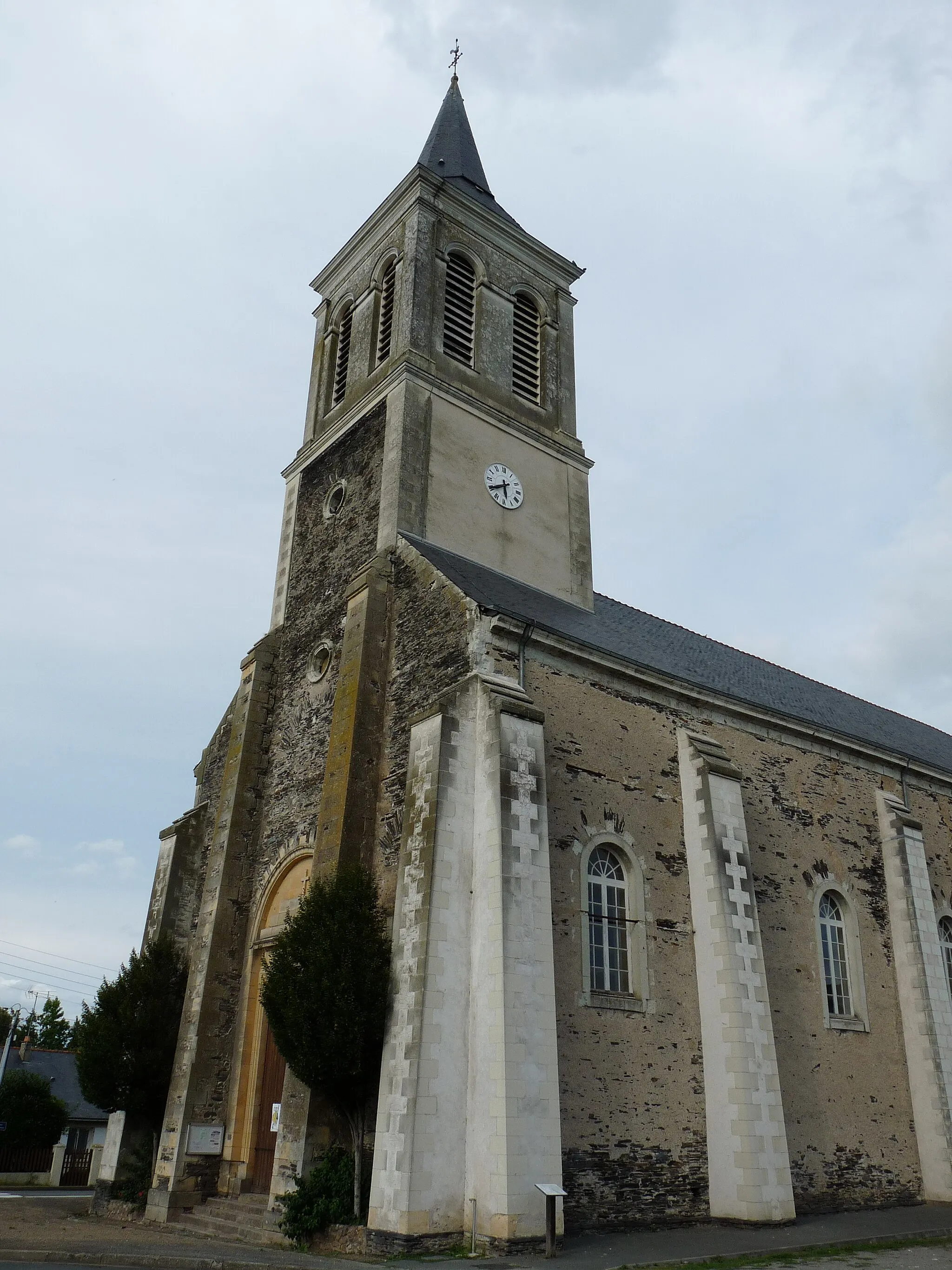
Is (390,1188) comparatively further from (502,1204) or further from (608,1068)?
(608,1068)

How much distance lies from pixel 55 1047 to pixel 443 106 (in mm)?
50886

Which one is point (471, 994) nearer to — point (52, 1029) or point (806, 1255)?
point (806, 1255)

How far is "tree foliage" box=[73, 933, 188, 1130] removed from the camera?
52.0ft

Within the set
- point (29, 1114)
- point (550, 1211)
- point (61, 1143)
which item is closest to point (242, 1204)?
point (550, 1211)

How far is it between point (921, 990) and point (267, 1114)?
1132 cm

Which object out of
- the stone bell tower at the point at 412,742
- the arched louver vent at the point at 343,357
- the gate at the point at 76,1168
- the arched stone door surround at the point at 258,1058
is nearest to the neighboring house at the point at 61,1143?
the gate at the point at 76,1168

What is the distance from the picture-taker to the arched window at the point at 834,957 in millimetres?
16625

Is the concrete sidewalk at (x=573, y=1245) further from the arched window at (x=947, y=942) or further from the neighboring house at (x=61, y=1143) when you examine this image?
the neighboring house at (x=61, y=1143)

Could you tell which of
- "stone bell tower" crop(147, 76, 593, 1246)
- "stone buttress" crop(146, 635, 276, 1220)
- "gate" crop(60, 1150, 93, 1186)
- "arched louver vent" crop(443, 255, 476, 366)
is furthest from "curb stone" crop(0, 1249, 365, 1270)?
"gate" crop(60, 1150, 93, 1186)

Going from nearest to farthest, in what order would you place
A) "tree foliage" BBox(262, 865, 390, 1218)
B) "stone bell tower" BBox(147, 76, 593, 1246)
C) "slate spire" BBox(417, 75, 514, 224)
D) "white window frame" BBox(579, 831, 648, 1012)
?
1. "stone bell tower" BBox(147, 76, 593, 1246)
2. "tree foliage" BBox(262, 865, 390, 1218)
3. "white window frame" BBox(579, 831, 648, 1012)
4. "slate spire" BBox(417, 75, 514, 224)

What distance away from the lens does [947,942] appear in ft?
63.8

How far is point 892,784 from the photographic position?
65.3ft

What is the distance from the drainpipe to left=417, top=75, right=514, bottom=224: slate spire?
1281 cm

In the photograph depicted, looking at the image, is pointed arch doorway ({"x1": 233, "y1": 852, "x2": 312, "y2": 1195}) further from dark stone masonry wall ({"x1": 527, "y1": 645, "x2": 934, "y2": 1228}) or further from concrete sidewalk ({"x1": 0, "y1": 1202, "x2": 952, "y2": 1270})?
dark stone masonry wall ({"x1": 527, "y1": 645, "x2": 934, "y2": 1228})
